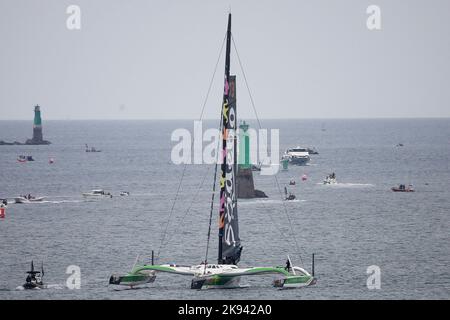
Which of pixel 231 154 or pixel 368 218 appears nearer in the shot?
pixel 231 154

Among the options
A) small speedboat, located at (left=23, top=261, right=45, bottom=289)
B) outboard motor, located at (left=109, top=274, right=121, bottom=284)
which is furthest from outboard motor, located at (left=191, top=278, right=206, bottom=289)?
small speedboat, located at (left=23, top=261, right=45, bottom=289)

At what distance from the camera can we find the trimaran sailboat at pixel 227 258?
195 ft

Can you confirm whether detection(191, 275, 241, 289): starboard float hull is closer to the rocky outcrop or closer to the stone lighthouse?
the stone lighthouse

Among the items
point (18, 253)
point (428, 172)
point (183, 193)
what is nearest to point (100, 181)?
point (183, 193)

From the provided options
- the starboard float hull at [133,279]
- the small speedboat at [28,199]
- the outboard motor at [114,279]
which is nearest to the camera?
the outboard motor at [114,279]

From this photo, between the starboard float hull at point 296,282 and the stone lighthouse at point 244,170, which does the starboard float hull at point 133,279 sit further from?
the stone lighthouse at point 244,170

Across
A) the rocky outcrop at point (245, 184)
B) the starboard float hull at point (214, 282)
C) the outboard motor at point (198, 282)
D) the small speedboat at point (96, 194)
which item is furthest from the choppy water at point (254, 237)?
the small speedboat at point (96, 194)

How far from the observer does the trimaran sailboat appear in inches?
2338

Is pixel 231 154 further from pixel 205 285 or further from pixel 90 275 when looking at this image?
pixel 90 275

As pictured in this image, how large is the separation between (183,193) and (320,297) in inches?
3583

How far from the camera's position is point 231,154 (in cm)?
6075

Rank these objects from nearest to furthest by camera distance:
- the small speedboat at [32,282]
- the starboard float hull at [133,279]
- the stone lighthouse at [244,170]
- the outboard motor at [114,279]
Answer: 1. the outboard motor at [114,279]
2. the starboard float hull at [133,279]
3. the small speedboat at [32,282]
4. the stone lighthouse at [244,170]

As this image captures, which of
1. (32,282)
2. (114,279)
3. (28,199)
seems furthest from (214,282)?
(28,199)
